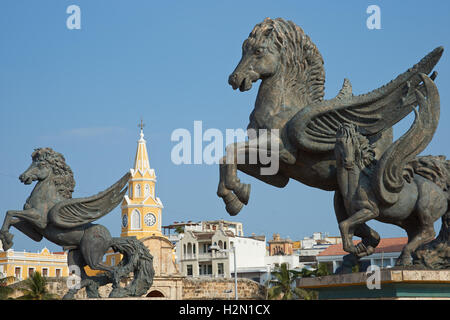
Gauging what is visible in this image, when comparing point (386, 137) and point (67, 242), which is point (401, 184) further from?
point (67, 242)

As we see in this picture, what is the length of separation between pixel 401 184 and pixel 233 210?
5.88 ft

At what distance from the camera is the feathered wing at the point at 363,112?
7.32 meters

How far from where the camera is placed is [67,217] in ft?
33.5

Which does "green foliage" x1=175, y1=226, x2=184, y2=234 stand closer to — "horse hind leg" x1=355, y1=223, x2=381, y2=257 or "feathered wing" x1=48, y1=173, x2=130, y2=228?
"feathered wing" x1=48, y1=173, x2=130, y2=228

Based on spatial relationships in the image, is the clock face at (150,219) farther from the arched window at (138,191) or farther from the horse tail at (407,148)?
the horse tail at (407,148)

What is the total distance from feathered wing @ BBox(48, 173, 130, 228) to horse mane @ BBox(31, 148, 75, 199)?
293 mm

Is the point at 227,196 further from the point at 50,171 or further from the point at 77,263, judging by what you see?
the point at 77,263

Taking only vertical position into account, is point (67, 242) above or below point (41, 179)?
below

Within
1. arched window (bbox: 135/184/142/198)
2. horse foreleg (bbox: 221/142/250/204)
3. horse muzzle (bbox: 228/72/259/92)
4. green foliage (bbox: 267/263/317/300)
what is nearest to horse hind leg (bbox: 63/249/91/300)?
horse foreleg (bbox: 221/142/250/204)

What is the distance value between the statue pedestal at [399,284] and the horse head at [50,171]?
496 cm

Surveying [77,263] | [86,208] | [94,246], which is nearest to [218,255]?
[77,263]
